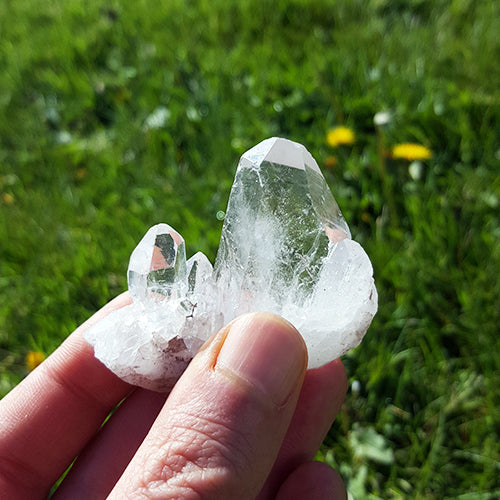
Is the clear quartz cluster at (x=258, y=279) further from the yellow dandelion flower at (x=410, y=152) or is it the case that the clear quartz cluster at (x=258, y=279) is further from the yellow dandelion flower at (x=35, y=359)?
the yellow dandelion flower at (x=410, y=152)

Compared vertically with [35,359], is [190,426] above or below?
above

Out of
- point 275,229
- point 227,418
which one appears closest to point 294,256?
point 275,229

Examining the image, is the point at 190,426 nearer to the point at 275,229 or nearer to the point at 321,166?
the point at 275,229

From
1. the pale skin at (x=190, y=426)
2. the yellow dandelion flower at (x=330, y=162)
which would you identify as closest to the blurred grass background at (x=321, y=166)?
the yellow dandelion flower at (x=330, y=162)

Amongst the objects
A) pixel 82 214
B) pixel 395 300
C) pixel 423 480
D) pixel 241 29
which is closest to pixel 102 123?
pixel 82 214

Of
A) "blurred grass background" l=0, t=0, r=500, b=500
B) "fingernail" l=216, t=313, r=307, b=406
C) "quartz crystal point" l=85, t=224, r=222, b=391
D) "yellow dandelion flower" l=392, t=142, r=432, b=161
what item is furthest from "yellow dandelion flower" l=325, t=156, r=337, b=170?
"fingernail" l=216, t=313, r=307, b=406

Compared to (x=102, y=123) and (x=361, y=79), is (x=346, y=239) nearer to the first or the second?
(x=361, y=79)
